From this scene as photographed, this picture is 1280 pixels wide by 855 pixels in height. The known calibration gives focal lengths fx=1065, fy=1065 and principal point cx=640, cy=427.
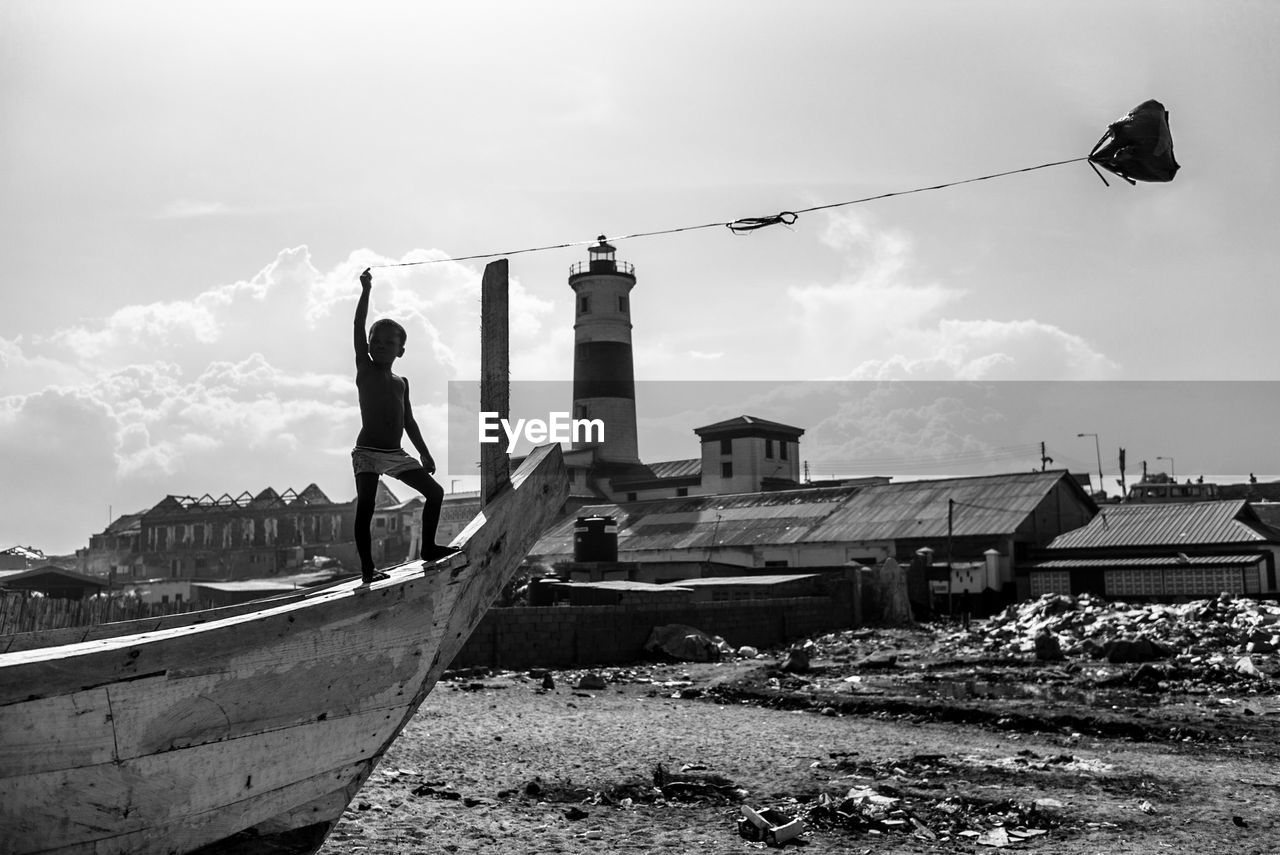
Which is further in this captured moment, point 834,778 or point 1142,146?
point 834,778

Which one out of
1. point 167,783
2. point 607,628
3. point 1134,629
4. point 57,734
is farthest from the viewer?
point 1134,629

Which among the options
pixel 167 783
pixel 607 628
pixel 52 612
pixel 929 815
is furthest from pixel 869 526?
pixel 167 783

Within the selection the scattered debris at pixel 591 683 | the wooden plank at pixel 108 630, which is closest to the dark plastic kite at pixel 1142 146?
the wooden plank at pixel 108 630

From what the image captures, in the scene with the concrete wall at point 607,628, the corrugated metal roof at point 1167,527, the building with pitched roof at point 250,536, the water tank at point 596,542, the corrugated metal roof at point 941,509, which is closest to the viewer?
the concrete wall at point 607,628

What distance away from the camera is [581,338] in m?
55.4

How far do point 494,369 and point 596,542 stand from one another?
→ 31.0 metres

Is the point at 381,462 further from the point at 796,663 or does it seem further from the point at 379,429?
the point at 796,663

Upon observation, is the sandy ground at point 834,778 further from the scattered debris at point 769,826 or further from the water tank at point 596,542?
the water tank at point 596,542

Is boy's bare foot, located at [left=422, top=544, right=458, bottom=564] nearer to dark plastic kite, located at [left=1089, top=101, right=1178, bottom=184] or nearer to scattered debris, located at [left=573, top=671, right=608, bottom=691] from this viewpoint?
dark plastic kite, located at [left=1089, top=101, right=1178, bottom=184]

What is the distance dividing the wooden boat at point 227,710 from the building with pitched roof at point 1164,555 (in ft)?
104

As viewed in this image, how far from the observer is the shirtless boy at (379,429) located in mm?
5461

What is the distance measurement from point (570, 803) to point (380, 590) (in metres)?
4.54

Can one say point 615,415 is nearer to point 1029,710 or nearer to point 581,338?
point 581,338

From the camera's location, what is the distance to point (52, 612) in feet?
65.1
